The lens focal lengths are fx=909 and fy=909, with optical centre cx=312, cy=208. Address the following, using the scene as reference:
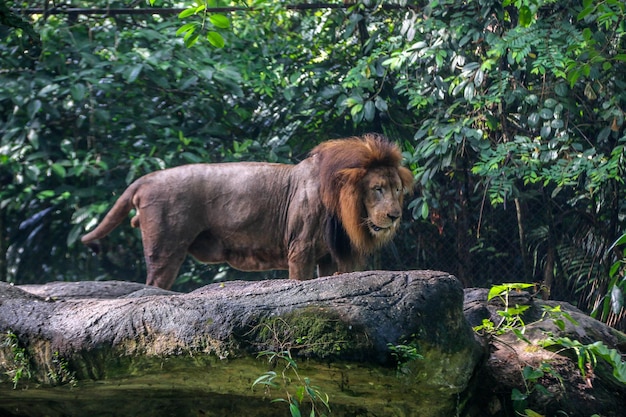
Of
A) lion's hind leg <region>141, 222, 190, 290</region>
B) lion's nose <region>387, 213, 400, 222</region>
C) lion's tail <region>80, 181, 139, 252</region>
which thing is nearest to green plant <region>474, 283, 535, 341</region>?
lion's nose <region>387, 213, 400, 222</region>

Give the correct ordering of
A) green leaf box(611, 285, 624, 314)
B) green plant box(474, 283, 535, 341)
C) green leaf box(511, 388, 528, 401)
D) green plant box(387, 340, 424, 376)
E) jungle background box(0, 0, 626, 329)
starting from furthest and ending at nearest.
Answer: jungle background box(0, 0, 626, 329)
green leaf box(611, 285, 624, 314)
green plant box(474, 283, 535, 341)
green leaf box(511, 388, 528, 401)
green plant box(387, 340, 424, 376)

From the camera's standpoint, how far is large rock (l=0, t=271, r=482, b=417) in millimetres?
2863

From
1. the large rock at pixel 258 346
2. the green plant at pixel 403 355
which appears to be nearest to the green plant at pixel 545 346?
the large rock at pixel 258 346

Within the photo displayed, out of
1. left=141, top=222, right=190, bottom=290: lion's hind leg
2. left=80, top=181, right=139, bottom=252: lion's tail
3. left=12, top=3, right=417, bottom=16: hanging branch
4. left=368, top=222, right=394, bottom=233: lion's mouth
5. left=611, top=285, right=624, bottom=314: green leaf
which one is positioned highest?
left=12, top=3, right=417, bottom=16: hanging branch

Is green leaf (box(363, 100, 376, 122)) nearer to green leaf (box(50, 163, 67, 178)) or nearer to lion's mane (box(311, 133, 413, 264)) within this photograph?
lion's mane (box(311, 133, 413, 264))

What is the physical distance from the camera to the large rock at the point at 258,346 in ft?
9.39

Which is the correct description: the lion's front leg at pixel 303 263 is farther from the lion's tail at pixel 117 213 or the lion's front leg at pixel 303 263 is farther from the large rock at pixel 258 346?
the large rock at pixel 258 346

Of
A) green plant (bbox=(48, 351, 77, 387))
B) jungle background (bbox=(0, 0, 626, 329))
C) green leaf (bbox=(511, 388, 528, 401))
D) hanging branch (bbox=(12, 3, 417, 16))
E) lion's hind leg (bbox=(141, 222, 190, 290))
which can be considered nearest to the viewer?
green plant (bbox=(48, 351, 77, 387))

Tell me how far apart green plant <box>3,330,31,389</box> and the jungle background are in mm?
3301

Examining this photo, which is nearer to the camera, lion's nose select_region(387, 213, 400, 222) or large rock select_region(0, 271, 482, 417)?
large rock select_region(0, 271, 482, 417)

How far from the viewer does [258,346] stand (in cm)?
288

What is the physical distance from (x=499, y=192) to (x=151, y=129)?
9.89 feet

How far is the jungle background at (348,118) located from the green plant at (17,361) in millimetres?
3301

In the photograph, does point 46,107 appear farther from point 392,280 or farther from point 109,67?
point 392,280
